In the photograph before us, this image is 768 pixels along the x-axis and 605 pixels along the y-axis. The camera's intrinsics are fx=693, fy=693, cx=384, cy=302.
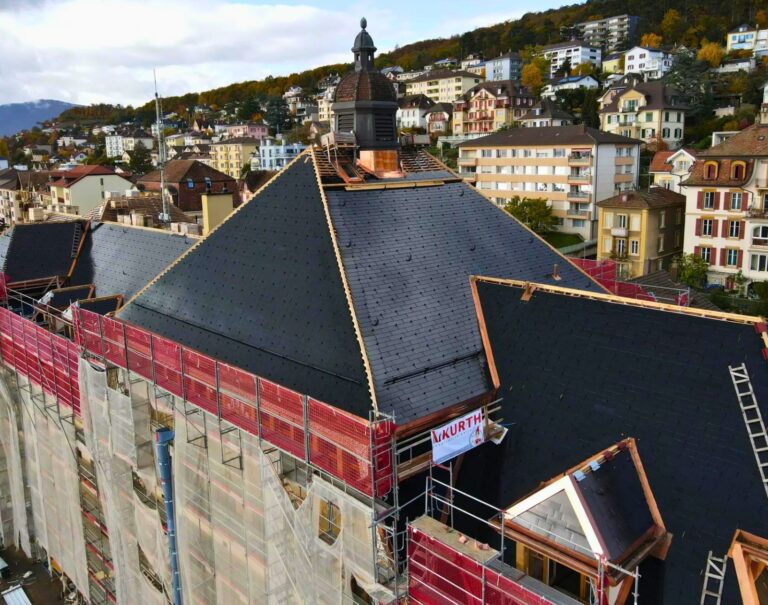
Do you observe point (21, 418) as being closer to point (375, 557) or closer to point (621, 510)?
point (375, 557)

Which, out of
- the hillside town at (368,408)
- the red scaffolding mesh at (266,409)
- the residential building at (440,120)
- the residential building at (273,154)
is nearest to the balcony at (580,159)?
the hillside town at (368,408)

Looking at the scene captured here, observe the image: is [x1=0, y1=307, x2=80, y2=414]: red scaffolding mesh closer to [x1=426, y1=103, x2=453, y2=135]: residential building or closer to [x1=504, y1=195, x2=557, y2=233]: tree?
[x1=504, y1=195, x2=557, y2=233]: tree

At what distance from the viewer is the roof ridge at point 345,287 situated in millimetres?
16984

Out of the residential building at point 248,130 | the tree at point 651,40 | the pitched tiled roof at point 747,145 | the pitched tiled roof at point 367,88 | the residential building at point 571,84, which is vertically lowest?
the pitched tiled roof at point 747,145

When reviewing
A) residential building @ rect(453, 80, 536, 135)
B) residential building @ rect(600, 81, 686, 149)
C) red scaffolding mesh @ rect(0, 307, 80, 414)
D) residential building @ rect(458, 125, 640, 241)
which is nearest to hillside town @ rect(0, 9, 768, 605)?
red scaffolding mesh @ rect(0, 307, 80, 414)

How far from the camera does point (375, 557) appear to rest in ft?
50.7

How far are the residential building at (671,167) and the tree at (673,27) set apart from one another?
10532 cm

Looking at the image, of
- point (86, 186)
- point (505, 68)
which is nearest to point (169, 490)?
point (86, 186)

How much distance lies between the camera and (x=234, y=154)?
157750mm

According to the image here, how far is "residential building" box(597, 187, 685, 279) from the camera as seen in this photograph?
62.7m

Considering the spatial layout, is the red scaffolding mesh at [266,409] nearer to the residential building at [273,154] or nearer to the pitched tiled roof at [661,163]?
the pitched tiled roof at [661,163]

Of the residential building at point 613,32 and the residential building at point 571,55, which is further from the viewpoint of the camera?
the residential building at point 613,32

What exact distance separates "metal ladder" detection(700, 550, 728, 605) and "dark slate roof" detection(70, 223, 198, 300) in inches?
947

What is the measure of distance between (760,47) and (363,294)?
157 m
